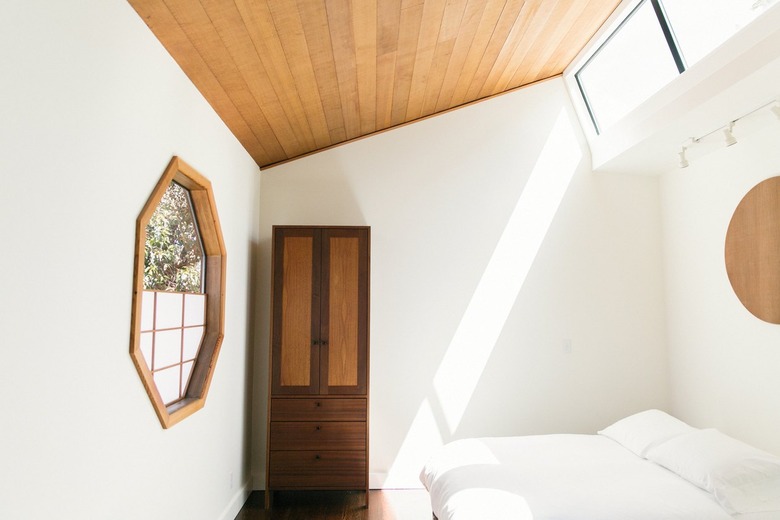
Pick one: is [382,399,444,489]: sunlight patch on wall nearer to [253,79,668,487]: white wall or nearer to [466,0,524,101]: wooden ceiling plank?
[253,79,668,487]: white wall

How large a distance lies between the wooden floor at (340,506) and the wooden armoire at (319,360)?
0.13 metres

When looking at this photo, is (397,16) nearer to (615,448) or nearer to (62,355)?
(62,355)

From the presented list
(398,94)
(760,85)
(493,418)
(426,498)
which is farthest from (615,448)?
(398,94)

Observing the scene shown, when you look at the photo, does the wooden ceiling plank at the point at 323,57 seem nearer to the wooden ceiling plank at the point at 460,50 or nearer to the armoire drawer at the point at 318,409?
the wooden ceiling plank at the point at 460,50

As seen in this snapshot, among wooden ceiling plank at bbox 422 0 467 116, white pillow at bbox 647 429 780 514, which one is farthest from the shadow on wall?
white pillow at bbox 647 429 780 514

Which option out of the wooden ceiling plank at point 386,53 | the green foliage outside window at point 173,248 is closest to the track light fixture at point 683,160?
the wooden ceiling plank at point 386,53

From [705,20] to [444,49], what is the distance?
4.66ft

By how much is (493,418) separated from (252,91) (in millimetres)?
2888

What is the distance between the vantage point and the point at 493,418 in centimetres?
427

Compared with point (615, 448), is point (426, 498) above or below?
below

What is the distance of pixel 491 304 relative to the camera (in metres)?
4.35

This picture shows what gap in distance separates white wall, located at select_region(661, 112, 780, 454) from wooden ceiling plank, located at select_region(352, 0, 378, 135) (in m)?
2.17

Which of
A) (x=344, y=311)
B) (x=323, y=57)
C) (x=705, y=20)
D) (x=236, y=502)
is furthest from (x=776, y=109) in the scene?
(x=236, y=502)

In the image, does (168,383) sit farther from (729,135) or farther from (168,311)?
(729,135)
